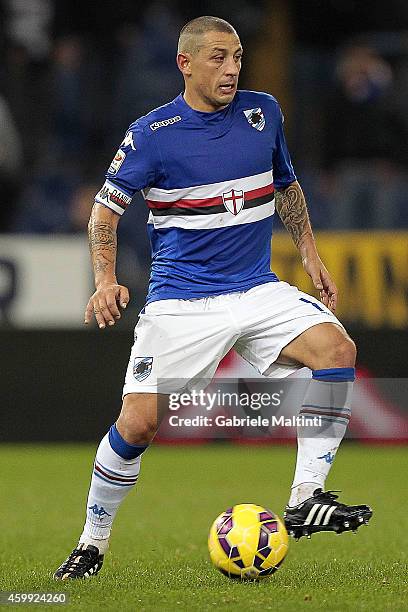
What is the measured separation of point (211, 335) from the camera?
222 inches

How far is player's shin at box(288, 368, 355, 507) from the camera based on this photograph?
5457mm

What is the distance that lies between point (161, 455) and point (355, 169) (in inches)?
144

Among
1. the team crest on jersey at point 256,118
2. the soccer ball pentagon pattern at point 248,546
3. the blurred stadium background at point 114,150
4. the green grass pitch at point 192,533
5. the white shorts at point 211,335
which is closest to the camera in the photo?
the green grass pitch at point 192,533

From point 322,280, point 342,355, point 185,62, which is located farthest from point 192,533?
point 185,62

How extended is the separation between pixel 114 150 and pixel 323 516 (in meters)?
9.02

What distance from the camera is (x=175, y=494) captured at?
8898 millimetres

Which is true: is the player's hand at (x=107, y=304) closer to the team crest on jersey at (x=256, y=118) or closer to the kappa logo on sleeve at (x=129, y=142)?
the kappa logo on sleeve at (x=129, y=142)

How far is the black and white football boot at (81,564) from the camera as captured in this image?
5590mm

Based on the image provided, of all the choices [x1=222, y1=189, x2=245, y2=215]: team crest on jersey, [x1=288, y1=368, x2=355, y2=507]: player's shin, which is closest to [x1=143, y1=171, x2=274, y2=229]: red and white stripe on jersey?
[x1=222, y1=189, x2=245, y2=215]: team crest on jersey

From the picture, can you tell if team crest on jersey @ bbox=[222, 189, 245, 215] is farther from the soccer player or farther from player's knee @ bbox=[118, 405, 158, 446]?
player's knee @ bbox=[118, 405, 158, 446]

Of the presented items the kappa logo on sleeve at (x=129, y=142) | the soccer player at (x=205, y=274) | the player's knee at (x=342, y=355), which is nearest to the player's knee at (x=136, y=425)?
the soccer player at (x=205, y=274)

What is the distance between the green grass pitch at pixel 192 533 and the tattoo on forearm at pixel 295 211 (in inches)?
62.0

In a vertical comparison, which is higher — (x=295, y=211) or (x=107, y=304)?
(x=295, y=211)

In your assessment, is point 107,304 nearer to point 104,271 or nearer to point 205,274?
point 104,271
